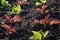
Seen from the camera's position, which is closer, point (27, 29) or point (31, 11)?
point (27, 29)

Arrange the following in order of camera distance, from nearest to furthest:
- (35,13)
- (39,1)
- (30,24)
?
1. (30,24)
2. (35,13)
3. (39,1)

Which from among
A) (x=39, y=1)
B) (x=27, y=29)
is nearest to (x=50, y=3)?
(x=39, y=1)

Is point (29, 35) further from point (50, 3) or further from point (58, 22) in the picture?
point (50, 3)

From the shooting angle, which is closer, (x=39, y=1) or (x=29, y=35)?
(x=29, y=35)

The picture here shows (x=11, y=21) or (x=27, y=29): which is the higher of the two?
(x=11, y=21)

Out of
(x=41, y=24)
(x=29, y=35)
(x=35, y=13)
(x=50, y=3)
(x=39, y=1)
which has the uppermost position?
(x=39, y=1)

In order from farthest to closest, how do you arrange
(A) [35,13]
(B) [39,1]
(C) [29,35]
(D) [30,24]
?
(B) [39,1] < (A) [35,13] < (D) [30,24] < (C) [29,35]

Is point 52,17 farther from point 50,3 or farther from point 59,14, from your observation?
point 50,3

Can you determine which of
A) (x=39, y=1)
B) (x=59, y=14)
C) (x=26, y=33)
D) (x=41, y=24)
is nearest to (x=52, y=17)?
(x=59, y=14)

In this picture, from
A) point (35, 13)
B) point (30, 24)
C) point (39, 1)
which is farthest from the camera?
point (39, 1)
